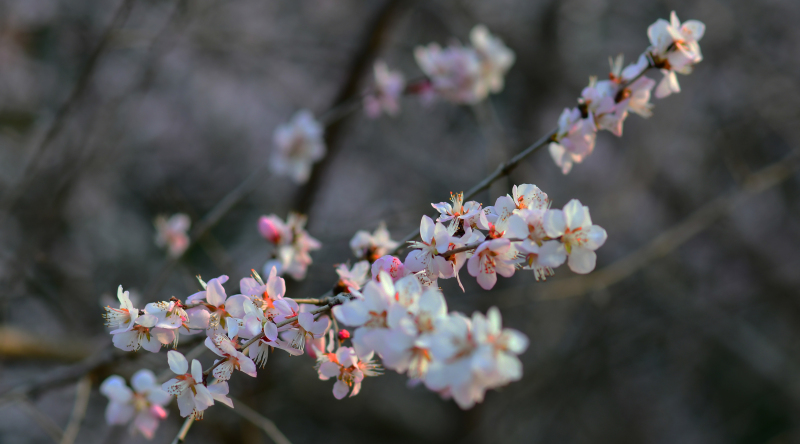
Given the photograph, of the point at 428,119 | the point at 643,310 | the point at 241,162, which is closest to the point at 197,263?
the point at 241,162

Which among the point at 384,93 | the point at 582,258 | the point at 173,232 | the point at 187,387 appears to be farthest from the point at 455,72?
the point at 187,387

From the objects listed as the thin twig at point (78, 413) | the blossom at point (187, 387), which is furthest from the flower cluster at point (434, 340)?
the thin twig at point (78, 413)

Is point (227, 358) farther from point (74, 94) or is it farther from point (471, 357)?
point (74, 94)

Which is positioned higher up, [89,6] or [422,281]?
[89,6]

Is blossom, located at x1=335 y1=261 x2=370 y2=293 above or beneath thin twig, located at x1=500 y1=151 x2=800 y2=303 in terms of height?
beneath

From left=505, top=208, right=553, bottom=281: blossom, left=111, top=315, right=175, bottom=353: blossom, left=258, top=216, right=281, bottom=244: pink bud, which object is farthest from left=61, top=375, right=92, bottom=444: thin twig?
left=505, top=208, right=553, bottom=281: blossom

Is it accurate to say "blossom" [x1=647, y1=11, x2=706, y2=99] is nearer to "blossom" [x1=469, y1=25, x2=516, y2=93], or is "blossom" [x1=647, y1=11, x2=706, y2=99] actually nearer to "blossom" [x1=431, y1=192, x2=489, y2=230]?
"blossom" [x1=431, y1=192, x2=489, y2=230]

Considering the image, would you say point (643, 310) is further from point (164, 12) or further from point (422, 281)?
point (164, 12)
